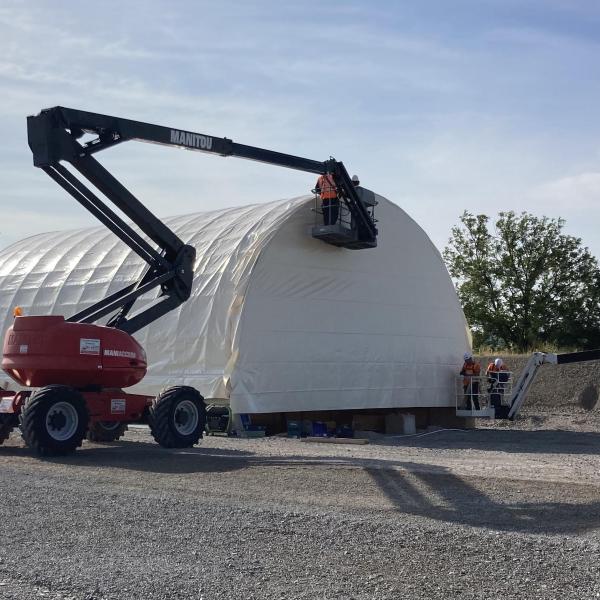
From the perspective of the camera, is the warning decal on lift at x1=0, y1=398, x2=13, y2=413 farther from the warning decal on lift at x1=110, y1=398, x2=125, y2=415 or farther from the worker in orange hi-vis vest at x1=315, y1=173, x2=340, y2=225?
the worker in orange hi-vis vest at x1=315, y1=173, x2=340, y2=225

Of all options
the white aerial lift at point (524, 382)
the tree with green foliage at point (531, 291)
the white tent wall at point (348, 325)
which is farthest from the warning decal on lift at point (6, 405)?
the tree with green foliage at point (531, 291)

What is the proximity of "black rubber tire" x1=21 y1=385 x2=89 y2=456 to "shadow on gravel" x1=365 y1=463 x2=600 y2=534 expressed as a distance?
4.94m

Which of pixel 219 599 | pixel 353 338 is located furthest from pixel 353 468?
pixel 353 338

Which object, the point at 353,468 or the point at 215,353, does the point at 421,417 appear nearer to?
the point at 215,353

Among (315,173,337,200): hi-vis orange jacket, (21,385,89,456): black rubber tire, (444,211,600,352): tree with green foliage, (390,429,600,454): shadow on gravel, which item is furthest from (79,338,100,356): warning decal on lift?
(444,211,600,352): tree with green foliage

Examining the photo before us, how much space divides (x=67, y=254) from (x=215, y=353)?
8335mm

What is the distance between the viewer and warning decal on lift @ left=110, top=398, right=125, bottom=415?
15516mm

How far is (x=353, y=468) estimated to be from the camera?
41.0 feet

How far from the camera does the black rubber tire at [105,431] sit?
1694cm

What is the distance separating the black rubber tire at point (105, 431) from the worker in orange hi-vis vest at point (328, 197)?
761 centimetres

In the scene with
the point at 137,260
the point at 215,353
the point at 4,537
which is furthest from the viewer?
the point at 137,260

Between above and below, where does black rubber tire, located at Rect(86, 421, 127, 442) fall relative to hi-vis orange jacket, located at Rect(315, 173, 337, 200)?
below

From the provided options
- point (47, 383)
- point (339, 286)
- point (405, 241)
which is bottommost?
point (47, 383)

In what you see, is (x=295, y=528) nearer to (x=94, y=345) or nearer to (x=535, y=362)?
(x=94, y=345)
